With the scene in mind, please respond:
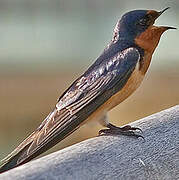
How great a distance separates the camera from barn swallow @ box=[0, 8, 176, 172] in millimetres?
3570

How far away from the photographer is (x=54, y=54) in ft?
35.5

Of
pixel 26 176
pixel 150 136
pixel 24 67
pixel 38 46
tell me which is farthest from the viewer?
pixel 38 46

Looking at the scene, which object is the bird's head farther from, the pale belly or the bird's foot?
the bird's foot

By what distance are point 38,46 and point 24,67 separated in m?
0.76

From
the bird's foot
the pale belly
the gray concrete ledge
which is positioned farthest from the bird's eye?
the gray concrete ledge

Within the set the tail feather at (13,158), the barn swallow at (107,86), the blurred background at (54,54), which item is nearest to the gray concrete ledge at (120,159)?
the barn swallow at (107,86)

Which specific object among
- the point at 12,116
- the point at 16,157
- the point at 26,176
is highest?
the point at 26,176

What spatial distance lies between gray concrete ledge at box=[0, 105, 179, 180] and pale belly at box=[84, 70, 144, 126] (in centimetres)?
37

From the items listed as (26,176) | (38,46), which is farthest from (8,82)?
(26,176)

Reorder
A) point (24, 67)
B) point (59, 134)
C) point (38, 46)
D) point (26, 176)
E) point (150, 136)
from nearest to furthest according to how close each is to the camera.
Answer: point (26, 176) → point (150, 136) → point (59, 134) → point (24, 67) → point (38, 46)

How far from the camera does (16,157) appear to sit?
11.1 ft

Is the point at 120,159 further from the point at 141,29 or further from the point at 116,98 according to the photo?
the point at 141,29

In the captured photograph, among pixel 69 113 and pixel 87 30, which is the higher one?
pixel 69 113

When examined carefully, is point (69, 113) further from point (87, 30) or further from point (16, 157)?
point (87, 30)
